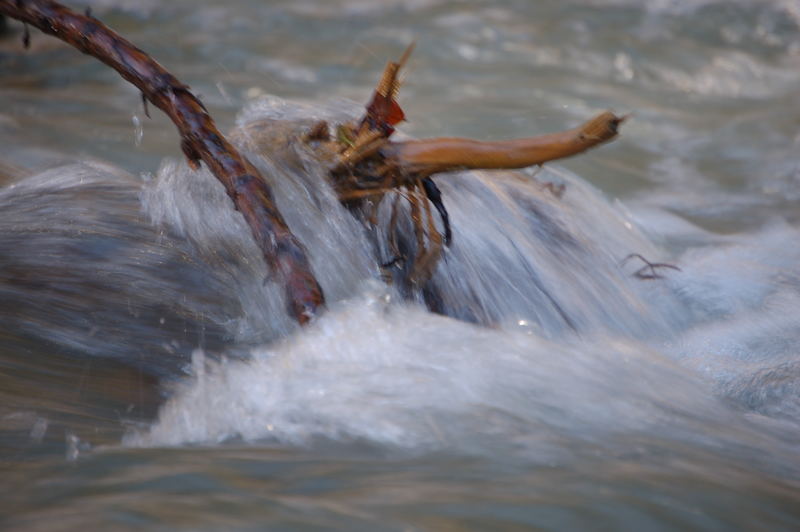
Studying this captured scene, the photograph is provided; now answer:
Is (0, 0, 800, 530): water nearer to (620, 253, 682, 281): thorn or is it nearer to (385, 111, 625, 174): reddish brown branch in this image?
(620, 253, 682, 281): thorn

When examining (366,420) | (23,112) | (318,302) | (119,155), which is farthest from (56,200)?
(23,112)

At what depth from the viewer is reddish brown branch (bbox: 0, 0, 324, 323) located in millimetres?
2096

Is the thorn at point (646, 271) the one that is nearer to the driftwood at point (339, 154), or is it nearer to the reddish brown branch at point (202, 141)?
the driftwood at point (339, 154)

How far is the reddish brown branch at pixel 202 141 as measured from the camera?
2.10 metres

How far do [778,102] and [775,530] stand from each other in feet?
21.5

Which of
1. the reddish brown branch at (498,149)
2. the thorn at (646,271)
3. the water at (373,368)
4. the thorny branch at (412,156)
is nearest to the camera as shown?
the water at (373,368)

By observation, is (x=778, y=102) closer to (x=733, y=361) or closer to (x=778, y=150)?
(x=778, y=150)

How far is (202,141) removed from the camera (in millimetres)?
2207

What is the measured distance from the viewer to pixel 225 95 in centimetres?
676

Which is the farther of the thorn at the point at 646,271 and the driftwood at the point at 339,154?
the thorn at the point at 646,271

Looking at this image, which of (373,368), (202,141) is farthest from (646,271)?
(202,141)

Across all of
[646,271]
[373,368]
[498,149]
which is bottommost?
[373,368]

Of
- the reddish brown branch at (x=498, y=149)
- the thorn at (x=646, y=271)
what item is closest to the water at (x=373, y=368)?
the thorn at (x=646, y=271)

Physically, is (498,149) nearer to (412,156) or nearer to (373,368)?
(412,156)
